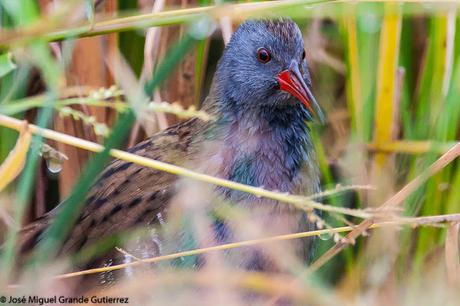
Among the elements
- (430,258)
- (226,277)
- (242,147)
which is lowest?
(430,258)

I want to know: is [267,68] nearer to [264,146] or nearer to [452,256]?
[264,146]

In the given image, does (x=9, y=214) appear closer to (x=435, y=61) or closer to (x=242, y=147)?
(x=242, y=147)

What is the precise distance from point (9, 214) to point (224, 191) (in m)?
0.53

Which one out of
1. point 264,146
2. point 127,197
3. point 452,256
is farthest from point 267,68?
point 452,256

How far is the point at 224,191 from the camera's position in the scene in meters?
2.39

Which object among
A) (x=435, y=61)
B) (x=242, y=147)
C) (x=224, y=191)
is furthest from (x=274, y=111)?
(x=435, y=61)

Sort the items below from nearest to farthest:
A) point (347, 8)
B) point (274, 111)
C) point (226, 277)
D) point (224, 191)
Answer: point (226, 277) < point (347, 8) < point (224, 191) < point (274, 111)

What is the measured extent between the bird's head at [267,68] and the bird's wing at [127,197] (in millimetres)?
172

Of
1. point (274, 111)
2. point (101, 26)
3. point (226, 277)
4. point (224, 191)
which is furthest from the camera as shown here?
point (274, 111)

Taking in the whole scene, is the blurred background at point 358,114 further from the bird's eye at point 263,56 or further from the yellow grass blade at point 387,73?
the bird's eye at point 263,56

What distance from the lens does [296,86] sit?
8.43ft

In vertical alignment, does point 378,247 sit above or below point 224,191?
below

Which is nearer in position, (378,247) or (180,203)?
(180,203)

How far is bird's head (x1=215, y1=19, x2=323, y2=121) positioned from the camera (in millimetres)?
2604
